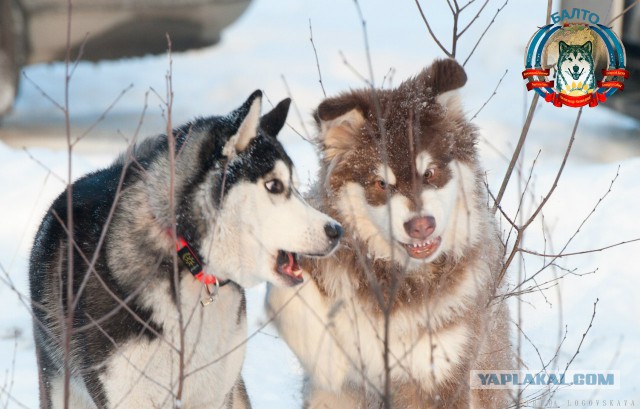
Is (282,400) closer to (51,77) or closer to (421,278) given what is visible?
(421,278)

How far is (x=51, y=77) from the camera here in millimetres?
13562

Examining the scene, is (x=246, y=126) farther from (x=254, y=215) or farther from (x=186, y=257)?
(x=186, y=257)

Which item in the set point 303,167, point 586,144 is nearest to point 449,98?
point 303,167

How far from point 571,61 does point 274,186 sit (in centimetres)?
229

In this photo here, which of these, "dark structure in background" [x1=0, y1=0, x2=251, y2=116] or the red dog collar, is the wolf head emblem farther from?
"dark structure in background" [x1=0, y1=0, x2=251, y2=116]

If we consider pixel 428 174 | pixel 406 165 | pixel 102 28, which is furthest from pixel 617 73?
pixel 102 28

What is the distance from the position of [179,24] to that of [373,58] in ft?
15.3

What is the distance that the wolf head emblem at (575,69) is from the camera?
4535mm

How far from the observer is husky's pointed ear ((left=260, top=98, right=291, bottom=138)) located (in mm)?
3219

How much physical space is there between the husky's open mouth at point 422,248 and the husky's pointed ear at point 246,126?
0.82 metres

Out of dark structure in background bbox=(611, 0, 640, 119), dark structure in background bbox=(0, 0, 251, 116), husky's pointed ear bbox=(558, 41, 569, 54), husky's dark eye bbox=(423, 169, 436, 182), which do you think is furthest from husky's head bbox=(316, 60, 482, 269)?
dark structure in background bbox=(611, 0, 640, 119)

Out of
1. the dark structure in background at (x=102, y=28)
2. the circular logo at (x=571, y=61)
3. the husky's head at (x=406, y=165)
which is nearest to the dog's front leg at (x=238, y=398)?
the husky's head at (x=406, y=165)

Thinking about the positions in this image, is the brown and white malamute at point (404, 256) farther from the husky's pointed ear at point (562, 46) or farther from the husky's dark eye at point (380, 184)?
the husky's pointed ear at point (562, 46)

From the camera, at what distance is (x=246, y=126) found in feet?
9.62
